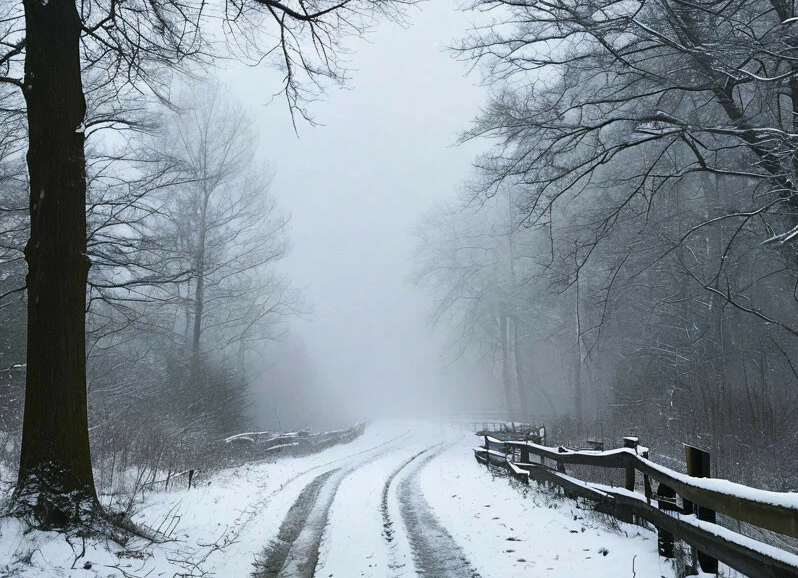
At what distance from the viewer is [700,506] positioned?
4.72 meters

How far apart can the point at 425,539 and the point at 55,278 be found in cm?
536

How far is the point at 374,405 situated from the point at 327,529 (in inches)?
3325

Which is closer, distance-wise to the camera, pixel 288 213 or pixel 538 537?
pixel 538 537

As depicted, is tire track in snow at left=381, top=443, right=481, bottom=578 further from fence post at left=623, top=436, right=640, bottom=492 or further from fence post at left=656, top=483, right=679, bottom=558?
fence post at left=623, top=436, right=640, bottom=492

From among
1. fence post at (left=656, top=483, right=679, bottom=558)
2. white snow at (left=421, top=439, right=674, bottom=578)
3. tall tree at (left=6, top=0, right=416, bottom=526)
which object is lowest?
white snow at (left=421, top=439, right=674, bottom=578)

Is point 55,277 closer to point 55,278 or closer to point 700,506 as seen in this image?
point 55,278

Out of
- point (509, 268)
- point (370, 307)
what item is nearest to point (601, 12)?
point (509, 268)

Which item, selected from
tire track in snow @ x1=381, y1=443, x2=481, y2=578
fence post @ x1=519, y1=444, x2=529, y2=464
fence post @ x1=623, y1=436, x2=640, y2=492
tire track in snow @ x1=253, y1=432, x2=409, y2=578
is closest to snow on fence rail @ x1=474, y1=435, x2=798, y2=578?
fence post @ x1=623, y1=436, x2=640, y2=492

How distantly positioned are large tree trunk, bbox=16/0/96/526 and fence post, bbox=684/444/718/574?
588cm

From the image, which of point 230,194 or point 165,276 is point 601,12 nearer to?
point 165,276

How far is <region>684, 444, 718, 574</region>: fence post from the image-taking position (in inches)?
188

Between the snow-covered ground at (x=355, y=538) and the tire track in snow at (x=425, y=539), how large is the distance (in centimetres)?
2

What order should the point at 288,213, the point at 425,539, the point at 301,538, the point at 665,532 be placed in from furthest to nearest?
the point at 288,213 → the point at 301,538 → the point at 425,539 → the point at 665,532

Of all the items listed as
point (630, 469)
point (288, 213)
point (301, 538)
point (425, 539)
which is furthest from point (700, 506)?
point (288, 213)
